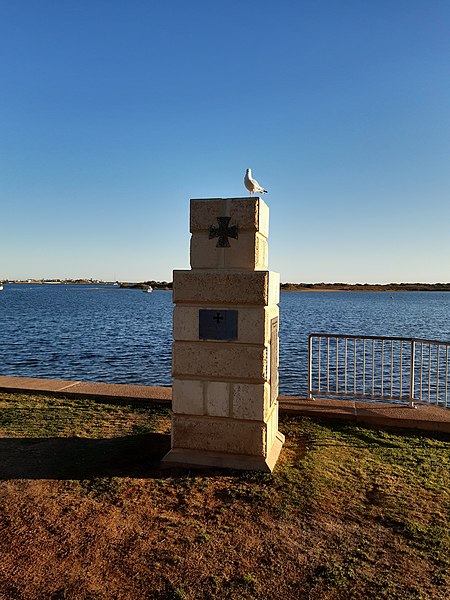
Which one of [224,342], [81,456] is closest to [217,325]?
[224,342]

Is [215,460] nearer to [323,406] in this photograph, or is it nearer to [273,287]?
[273,287]

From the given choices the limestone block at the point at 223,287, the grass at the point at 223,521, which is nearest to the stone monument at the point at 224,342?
the limestone block at the point at 223,287

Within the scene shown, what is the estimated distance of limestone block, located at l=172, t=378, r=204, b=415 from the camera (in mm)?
5879

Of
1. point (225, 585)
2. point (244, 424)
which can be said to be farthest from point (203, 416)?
point (225, 585)

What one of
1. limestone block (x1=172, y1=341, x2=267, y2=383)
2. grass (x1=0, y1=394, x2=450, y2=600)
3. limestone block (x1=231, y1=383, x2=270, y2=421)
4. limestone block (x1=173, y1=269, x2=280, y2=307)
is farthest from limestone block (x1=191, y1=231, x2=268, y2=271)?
grass (x1=0, y1=394, x2=450, y2=600)

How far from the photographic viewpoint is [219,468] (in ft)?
18.8

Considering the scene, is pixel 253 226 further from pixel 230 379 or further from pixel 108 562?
pixel 108 562

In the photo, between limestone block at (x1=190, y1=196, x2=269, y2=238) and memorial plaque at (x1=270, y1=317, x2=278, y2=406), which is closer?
limestone block at (x1=190, y1=196, x2=269, y2=238)

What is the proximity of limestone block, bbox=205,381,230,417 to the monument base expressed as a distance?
1.73ft

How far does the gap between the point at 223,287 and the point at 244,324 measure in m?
0.52

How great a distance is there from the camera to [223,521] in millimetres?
4512

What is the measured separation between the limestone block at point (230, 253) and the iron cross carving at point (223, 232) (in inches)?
1.8

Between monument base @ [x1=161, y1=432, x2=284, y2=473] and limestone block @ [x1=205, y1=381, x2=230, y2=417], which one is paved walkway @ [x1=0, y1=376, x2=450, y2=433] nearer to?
monument base @ [x1=161, y1=432, x2=284, y2=473]

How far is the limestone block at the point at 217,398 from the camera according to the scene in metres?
5.79
